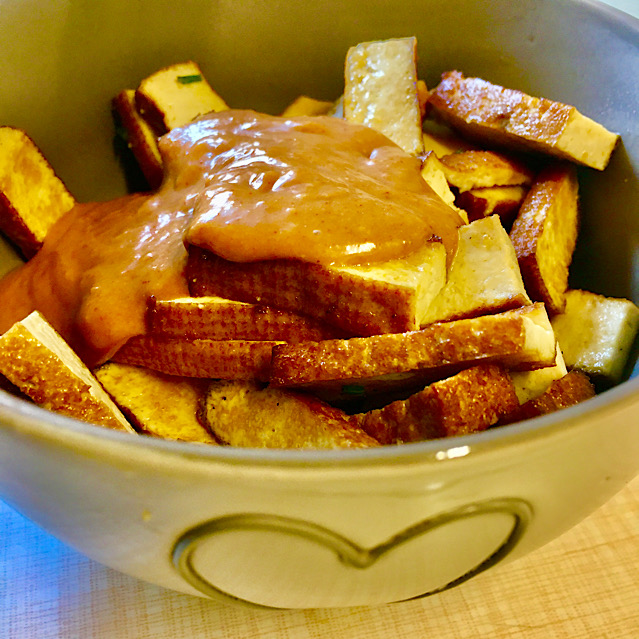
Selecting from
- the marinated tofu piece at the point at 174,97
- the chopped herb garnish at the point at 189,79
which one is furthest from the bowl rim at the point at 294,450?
the chopped herb garnish at the point at 189,79

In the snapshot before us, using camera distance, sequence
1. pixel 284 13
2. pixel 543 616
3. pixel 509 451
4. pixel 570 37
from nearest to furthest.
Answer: pixel 509 451
pixel 543 616
pixel 570 37
pixel 284 13

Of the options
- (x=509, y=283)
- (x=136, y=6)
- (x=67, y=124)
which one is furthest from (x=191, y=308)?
(x=136, y=6)

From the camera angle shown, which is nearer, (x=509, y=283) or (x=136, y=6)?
(x=509, y=283)

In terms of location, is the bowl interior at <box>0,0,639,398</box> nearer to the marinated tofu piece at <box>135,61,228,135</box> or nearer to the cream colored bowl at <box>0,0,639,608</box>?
the marinated tofu piece at <box>135,61,228,135</box>

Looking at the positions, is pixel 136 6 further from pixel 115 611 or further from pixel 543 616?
pixel 543 616

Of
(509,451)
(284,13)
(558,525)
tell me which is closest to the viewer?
(509,451)

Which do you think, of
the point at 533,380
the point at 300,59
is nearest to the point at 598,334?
the point at 533,380

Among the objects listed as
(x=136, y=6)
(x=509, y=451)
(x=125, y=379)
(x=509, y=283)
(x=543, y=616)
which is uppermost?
(x=136, y=6)
